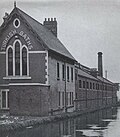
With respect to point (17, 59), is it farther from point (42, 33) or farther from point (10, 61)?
point (42, 33)

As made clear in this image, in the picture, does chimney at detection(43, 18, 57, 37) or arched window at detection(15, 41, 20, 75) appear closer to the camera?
arched window at detection(15, 41, 20, 75)

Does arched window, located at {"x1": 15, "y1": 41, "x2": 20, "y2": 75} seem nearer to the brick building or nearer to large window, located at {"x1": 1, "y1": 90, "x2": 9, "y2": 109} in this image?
the brick building

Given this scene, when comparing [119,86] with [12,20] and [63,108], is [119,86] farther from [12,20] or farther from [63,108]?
[12,20]

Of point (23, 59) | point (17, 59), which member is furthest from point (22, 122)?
point (17, 59)

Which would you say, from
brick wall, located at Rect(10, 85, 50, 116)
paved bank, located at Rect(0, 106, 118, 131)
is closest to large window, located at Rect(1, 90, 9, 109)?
brick wall, located at Rect(10, 85, 50, 116)

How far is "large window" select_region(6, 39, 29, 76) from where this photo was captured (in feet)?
86.9

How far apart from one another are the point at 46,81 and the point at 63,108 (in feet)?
20.0

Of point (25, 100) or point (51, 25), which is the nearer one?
point (25, 100)

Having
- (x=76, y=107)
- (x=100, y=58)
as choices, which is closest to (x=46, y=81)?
(x=76, y=107)

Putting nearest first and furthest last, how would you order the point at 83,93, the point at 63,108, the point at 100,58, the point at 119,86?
1. the point at 63,108
2. the point at 83,93
3. the point at 100,58
4. the point at 119,86

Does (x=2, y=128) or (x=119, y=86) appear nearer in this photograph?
(x=2, y=128)

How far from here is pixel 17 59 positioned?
2669 cm

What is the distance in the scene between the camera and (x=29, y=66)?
26344 mm

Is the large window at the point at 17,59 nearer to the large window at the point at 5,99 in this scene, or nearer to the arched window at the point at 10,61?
the arched window at the point at 10,61
